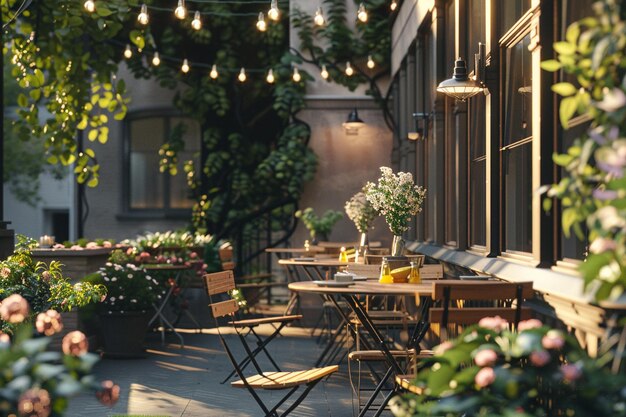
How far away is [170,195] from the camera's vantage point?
18.4m

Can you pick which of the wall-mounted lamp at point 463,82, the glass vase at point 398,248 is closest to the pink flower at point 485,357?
the wall-mounted lamp at point 463,82

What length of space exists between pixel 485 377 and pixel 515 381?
9cm

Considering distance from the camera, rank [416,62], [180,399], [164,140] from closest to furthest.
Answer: [180,399] → [416,62] → [164,140]

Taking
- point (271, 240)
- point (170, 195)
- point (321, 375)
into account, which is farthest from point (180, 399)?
point (170, 195)

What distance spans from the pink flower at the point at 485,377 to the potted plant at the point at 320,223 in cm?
956

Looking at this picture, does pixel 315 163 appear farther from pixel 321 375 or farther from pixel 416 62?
pixel 321 375

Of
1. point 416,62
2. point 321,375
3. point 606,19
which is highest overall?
point 416,62

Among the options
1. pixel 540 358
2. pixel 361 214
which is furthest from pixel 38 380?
pixel 361 214

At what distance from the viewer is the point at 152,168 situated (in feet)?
60.7

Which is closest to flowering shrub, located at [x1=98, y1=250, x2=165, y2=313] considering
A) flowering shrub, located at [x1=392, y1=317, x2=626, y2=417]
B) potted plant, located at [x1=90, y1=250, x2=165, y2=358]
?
potted plant, located at [x1=90, y1=250, x2=165, y2=358]

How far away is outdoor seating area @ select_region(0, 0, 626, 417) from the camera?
3012mm

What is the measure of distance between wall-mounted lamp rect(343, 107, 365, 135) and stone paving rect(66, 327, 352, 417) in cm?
338

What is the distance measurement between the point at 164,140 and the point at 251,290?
5806 mm

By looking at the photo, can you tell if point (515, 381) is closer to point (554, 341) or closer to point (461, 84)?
point (554, 341)
